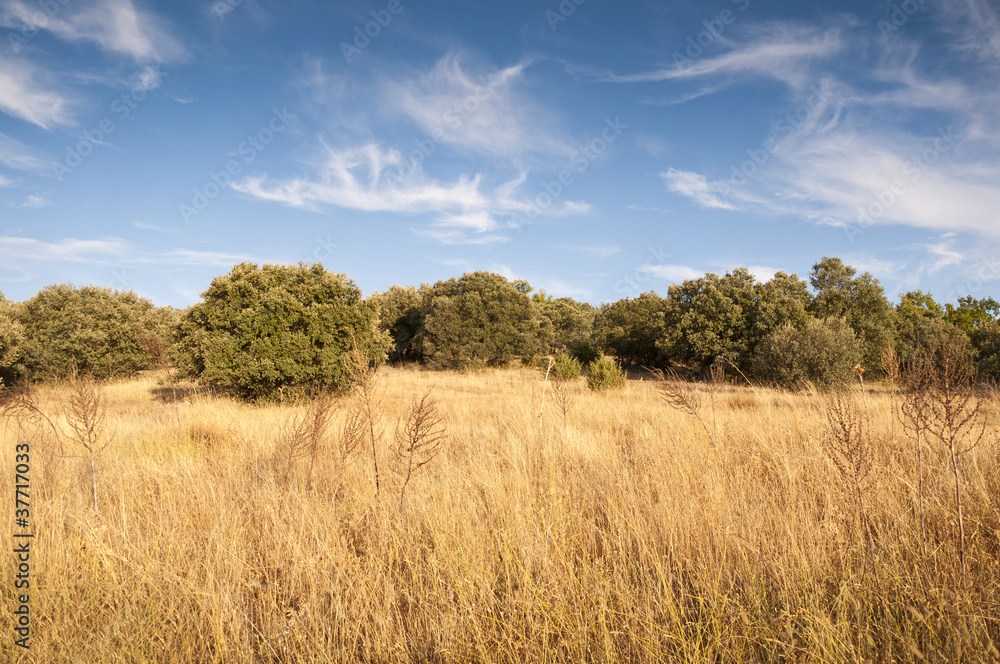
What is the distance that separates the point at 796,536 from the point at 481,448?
3.33 m

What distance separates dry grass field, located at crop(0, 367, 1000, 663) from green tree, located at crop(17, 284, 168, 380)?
19849 mm

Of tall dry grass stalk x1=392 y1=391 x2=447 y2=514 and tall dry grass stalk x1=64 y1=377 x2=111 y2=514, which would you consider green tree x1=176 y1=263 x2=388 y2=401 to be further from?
tall dry grass stalk x1=392 y1=391 x2=447 y2=514

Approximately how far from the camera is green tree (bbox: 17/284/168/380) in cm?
1938

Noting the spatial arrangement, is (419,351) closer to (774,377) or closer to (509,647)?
(774,377)

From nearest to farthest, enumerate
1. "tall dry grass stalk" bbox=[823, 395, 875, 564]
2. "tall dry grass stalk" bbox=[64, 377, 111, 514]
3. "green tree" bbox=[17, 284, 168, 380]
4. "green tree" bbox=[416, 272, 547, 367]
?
1. "tall dry grass stalk" bbox=[823, 395, 875, 564]
2. "tall dry grass stalk" bbox=[64, 377, 111, 514]
3. "green tree" bbox=[17, 284, 168, 380]
4. "green tree" bbox=[416, 272, 547, 367]

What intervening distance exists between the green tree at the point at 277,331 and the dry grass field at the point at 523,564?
7678 mm

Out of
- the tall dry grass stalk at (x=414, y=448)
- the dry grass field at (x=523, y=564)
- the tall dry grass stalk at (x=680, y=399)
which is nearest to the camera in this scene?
the dry grass field at (x=523, y=564)

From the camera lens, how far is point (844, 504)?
3.14 m

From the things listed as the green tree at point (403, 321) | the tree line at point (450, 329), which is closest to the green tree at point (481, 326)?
the tree line at point (450, 329)

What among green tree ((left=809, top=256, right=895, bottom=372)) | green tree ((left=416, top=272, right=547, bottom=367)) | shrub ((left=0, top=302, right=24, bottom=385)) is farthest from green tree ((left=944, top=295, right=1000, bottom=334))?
shrub ((left=0, top=302, right=24, bottom=385))

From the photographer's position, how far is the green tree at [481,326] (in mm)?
29625

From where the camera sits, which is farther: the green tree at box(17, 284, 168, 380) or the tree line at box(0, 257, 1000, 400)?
the green tree at box(17, 284, 168, 380)

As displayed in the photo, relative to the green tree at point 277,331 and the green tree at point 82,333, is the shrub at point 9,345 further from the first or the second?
the green tree at point 277,331

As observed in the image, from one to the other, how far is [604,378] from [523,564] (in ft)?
40.9
